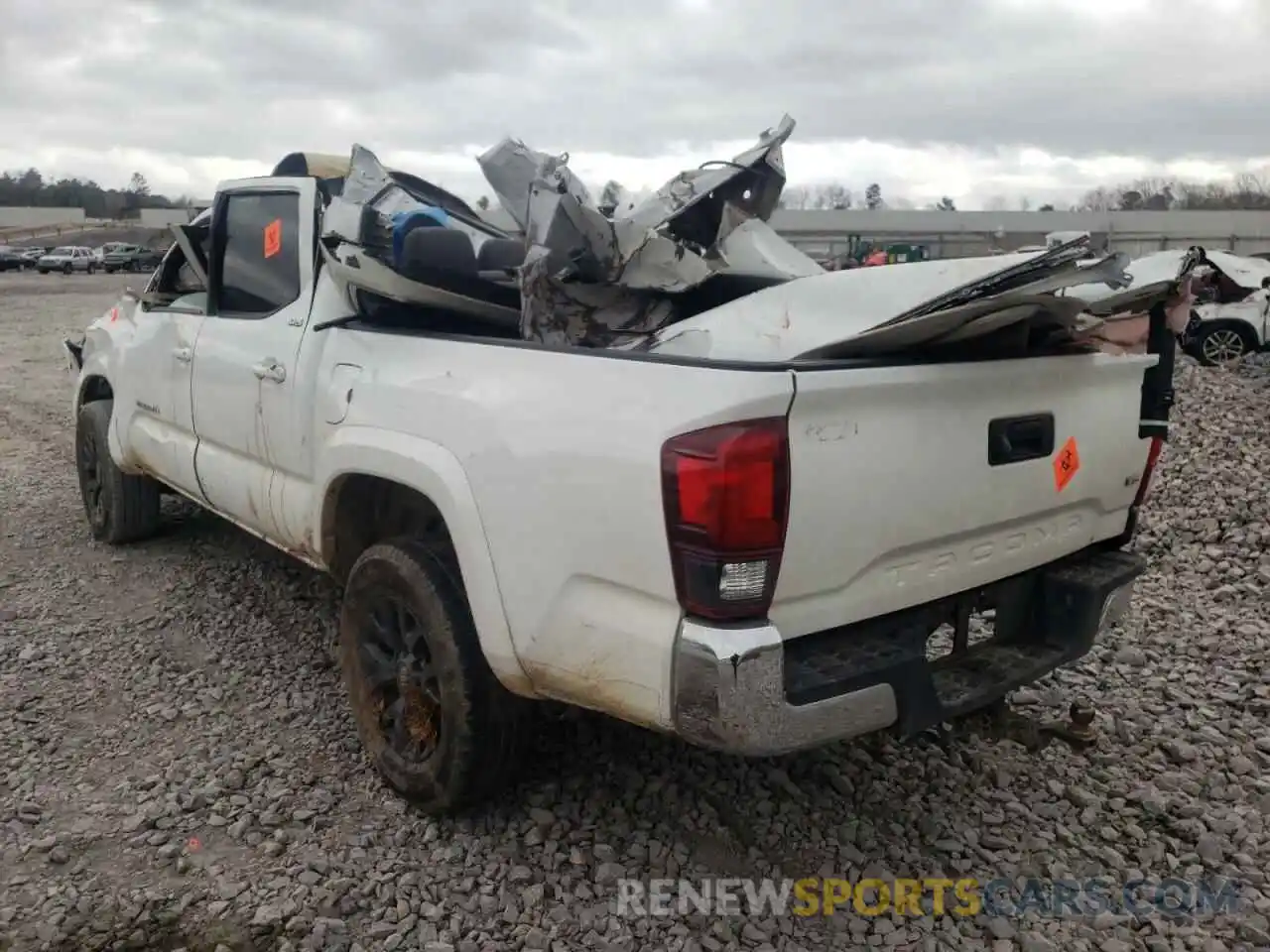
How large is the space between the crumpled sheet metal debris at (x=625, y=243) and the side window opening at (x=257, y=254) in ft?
2.75

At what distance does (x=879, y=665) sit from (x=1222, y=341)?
39.9 feet

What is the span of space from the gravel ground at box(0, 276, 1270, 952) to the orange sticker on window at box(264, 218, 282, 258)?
1.70 meters

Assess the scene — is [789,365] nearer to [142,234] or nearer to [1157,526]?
[1157,526]

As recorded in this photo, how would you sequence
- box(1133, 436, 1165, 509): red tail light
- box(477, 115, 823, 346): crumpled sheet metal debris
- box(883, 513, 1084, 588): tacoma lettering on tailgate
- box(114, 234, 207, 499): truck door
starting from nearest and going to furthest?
box(883, 513, 1084, 588): tacoma lettering on tailgate → box(477, 115, 823, 346): crumpled sheet metal debris → box(1133, 436, 1165, 509): red tail light → box(114, 234, 207, 499): truck door

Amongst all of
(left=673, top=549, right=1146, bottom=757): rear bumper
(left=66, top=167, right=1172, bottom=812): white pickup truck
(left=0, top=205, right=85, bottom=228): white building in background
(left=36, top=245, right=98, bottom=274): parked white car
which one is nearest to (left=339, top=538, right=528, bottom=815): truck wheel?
(left=66, top=167, right=1172, bottom=812): white pickup truck

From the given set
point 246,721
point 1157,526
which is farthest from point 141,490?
point 1157,526

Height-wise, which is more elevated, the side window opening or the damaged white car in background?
the side window opening

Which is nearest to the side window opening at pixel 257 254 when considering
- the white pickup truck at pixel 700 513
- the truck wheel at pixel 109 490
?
the white pickup truck at pixel 700 513

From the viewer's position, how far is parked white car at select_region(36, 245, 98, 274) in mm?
47625

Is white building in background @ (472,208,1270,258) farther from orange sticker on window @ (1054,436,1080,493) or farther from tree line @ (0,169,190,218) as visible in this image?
tree line @ (0,169,190,218)

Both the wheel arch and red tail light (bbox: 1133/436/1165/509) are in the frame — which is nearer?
the wheel arch

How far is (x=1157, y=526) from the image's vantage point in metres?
6.19

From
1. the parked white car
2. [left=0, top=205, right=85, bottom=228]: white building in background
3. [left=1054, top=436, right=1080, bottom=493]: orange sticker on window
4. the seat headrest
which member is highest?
[left=0, top=205, right=85, bottom=228]: white building in background

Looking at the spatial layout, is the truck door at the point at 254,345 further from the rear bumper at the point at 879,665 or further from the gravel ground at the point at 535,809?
the rear bumper at the point at 879,665
